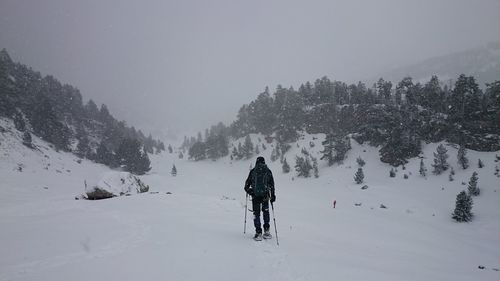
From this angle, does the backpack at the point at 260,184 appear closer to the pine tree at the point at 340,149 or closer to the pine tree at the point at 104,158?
the pine tree at the point at 340,149

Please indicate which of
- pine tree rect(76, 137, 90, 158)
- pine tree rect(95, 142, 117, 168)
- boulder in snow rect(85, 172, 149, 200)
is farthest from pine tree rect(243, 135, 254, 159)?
boulder in snow rect(85, 172, 149, 200)

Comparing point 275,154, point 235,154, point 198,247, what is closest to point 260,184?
point 198,247

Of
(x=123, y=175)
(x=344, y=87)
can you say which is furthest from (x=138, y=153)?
(x=344, y=87)

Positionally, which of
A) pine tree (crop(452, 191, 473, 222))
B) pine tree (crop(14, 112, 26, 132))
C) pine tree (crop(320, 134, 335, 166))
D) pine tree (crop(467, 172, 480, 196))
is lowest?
pine tree (crop(452, 191, 473, 222))

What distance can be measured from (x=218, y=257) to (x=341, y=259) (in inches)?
150

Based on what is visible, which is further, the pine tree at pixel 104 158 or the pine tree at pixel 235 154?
the pine tree at pixel 235 154

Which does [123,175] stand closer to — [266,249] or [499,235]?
[266,249]

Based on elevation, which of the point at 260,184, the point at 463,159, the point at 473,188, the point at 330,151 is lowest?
the point at 473,188

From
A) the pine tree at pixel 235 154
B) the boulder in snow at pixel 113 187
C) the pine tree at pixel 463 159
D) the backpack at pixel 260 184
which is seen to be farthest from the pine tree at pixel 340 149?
the backpack at pixel 260 184

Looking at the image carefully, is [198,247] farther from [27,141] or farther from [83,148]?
[83,148]

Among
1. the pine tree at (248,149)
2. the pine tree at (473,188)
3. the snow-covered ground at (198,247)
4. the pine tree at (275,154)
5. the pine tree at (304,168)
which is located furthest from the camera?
the pine tree at (248,149)

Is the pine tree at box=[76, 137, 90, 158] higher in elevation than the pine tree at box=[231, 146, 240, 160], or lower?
higher

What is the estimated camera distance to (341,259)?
28.4ft

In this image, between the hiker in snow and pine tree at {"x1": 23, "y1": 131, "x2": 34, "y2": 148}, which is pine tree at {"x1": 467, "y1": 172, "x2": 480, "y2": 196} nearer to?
the hiker in snow
